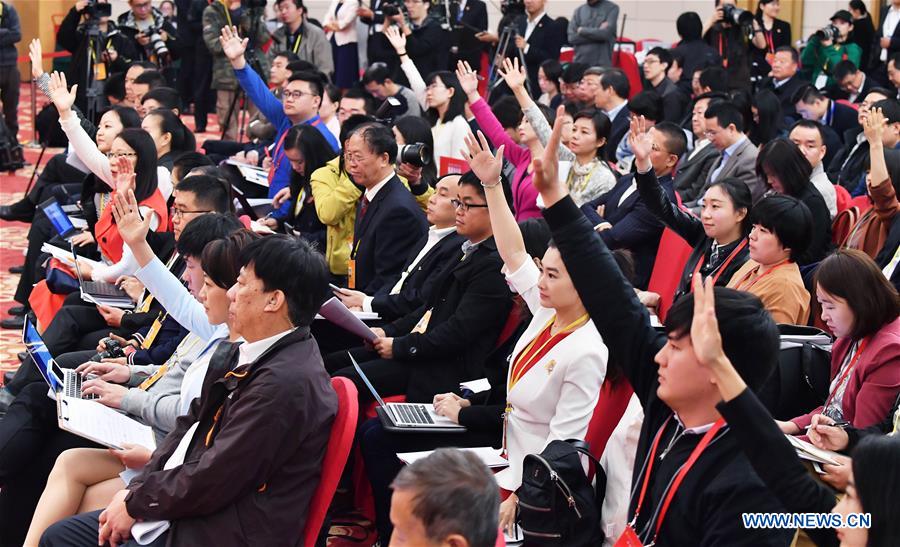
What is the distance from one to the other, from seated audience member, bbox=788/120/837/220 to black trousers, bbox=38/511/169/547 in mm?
3280

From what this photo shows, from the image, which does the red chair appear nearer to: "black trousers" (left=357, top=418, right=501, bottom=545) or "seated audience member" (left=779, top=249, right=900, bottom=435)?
"black trousers" (left=357, top=418, right=501, bottom=545)

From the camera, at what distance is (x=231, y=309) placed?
266 centimetres

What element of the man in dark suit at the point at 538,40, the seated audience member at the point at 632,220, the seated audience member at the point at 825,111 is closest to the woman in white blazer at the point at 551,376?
the seated audience member at the point at 632,220

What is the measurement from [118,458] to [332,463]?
29.0 inches

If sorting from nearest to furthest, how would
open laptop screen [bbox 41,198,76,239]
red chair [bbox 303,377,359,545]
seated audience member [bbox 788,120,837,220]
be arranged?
red chair [bbox 303,377,359,545] < seated audience member [bbox 788,120,837,220] < open laptop screen [bbox 41,198,76,239]

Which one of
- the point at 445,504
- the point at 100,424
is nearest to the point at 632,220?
the point at 100,424

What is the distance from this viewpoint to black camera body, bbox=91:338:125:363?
148 inches

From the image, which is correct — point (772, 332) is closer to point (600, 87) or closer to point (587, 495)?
point (587, 495)

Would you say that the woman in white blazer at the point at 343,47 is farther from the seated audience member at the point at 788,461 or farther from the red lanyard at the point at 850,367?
the seated audience member at the point at 788,461

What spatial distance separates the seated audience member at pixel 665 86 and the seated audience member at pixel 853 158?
1564 mm

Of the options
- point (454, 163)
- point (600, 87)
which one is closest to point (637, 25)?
point (600, 87)

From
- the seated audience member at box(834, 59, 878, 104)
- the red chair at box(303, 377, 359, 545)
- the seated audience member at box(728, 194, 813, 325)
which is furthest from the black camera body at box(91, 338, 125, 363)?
the seated audience member at box(834, 59, 878, 104)

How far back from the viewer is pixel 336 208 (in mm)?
4801

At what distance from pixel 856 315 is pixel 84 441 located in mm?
2115
